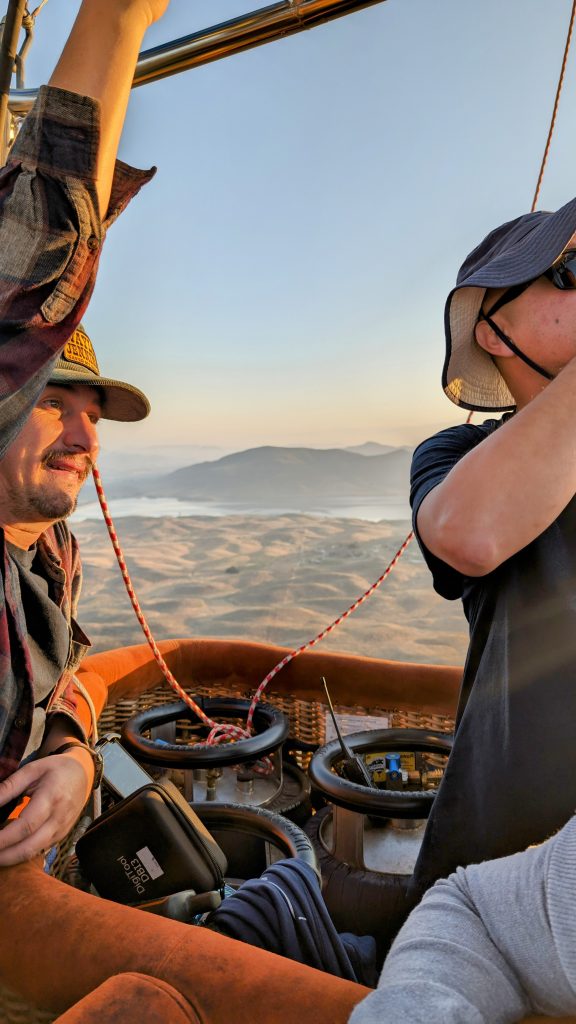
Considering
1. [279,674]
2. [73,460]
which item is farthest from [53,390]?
[279,674]

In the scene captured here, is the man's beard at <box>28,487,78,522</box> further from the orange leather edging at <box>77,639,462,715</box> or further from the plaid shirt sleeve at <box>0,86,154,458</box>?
the orange leather edging at <box>77,639,462,715</box>

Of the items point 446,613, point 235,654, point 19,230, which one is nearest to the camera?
point 19,230

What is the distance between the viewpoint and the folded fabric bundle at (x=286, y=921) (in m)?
0.81

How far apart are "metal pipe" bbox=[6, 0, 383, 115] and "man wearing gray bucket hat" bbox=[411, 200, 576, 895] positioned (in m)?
0.50

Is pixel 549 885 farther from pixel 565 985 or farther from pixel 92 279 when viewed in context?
pixel 92 279

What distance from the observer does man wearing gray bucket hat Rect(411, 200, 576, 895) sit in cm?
73

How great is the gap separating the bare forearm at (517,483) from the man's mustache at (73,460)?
0.85m

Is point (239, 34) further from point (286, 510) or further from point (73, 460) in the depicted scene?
point (286, 510)

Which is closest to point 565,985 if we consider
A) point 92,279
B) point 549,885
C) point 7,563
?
point 549,885

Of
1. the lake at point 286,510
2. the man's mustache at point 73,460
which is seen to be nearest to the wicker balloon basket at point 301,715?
the man's mustache at point 73,460

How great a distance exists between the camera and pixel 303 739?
2227mm

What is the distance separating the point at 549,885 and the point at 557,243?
2.44 feet

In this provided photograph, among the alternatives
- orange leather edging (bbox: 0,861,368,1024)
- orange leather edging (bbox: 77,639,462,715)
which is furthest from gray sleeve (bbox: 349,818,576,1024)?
A: orange leather edging (bbox: 77,639,462,715)

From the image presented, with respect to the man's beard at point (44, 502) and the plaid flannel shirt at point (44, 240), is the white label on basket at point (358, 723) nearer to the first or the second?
the man's beard at point (44, 502)
